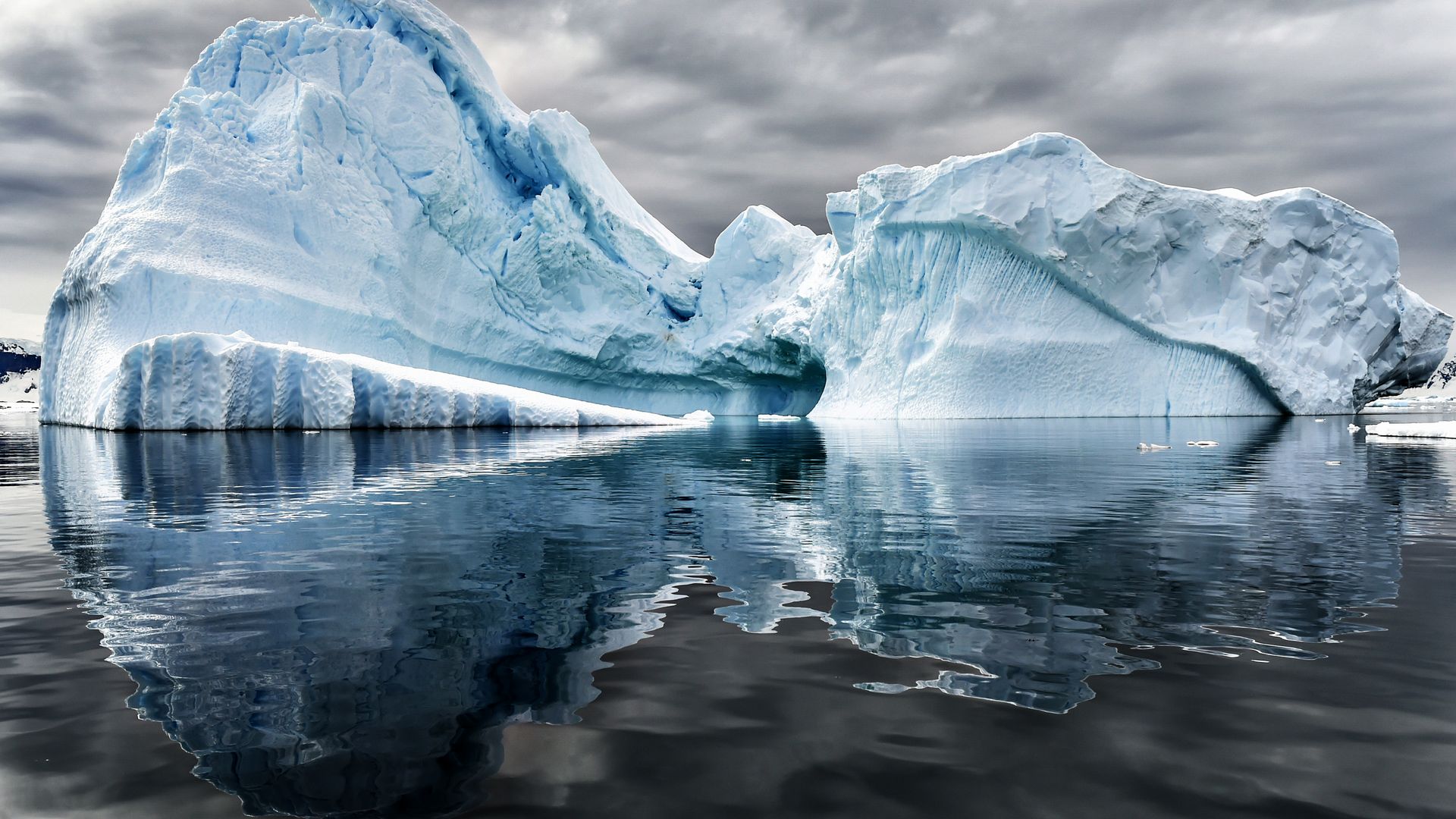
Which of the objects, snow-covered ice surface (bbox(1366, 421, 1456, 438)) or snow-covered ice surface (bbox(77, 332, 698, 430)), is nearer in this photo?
snow-covered ice surface (bbox(1366, 421, 1456, 438))

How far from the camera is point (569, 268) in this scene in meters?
32.4

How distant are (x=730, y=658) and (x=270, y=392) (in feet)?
62.9

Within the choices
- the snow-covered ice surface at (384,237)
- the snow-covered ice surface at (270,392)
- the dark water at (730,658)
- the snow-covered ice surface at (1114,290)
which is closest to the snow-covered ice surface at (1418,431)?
the snow-covered ice surface at (1114,290)

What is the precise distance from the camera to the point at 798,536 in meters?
5.78

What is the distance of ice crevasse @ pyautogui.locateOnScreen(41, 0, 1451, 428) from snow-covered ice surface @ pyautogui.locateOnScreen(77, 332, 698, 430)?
0.18 meters

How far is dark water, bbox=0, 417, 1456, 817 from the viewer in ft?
6.92

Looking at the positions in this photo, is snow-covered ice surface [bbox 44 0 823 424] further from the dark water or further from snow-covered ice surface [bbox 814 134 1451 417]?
the dark water

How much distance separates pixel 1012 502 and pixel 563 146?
27.8 metres

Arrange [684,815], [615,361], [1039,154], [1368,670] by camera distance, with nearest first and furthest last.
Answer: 1. [684,815]
2. [1368,670]
3. [1039,154]
4. [615,361]

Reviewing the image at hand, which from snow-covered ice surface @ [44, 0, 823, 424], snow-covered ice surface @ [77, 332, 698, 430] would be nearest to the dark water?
snow-covered ice surface @ [77, 332, 698, 430]

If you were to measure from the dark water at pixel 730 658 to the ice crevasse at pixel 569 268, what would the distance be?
54.0 feet

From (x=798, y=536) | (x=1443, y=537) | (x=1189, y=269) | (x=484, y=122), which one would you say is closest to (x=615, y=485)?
(x=798, y=536)

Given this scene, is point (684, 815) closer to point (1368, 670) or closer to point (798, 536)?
point (1368, 670)

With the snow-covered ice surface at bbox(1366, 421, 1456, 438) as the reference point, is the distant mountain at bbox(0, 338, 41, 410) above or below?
above
